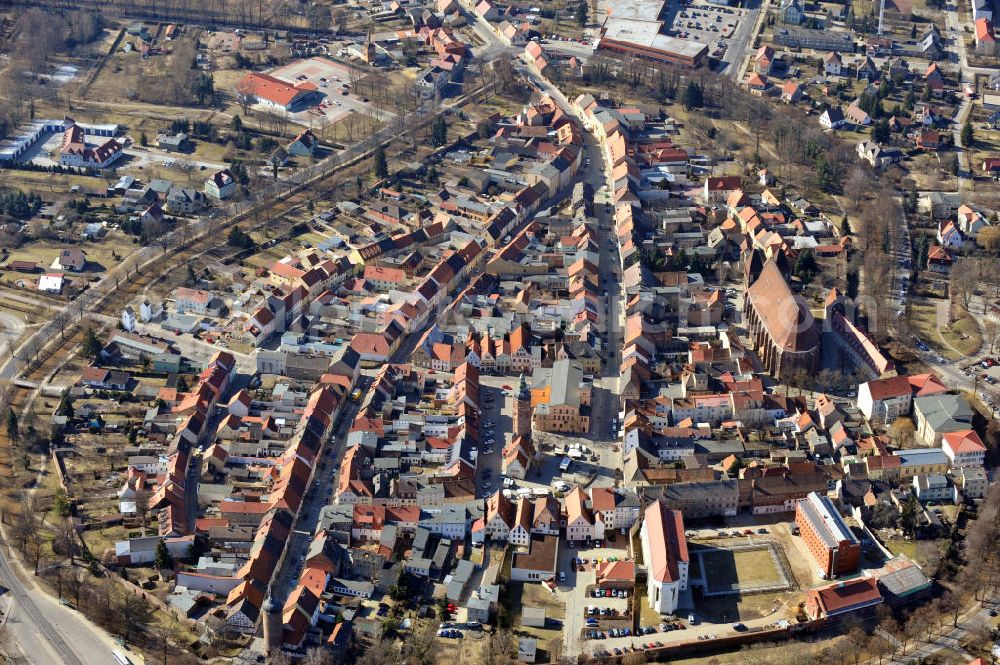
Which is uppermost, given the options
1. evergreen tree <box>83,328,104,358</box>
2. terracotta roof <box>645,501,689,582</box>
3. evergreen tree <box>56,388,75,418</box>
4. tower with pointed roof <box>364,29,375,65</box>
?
tower with pointed roof <box>364,29,375,65</box>

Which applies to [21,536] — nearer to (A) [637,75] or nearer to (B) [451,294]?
(B) [451,294]

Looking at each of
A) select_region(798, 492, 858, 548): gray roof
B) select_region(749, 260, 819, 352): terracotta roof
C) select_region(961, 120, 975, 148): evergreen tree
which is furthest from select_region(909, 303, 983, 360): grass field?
select_region(961, 120, 975, 148): evergreen tree

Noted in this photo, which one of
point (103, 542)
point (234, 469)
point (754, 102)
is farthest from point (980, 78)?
point (103, 542)

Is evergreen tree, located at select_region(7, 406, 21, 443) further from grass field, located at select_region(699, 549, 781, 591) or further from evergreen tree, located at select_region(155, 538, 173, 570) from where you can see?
grass field, located at select_region(699, 549, 781, 591)

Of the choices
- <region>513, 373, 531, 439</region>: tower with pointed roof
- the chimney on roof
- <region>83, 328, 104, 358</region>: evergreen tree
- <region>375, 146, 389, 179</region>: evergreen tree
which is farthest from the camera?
<region>375, 146, 389, 179</region>: evergreen tree

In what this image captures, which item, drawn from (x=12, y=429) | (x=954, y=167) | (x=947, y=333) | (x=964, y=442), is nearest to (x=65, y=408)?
(x=12, y=429)

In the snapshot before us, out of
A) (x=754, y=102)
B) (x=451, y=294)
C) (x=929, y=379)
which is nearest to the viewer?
(x=929, y=379)

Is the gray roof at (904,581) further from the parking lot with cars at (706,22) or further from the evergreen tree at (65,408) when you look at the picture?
the parking lot with cars at (706,22)

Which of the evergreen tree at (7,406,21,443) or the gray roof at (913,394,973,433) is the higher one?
the gray roof at (913,394,973,433)
